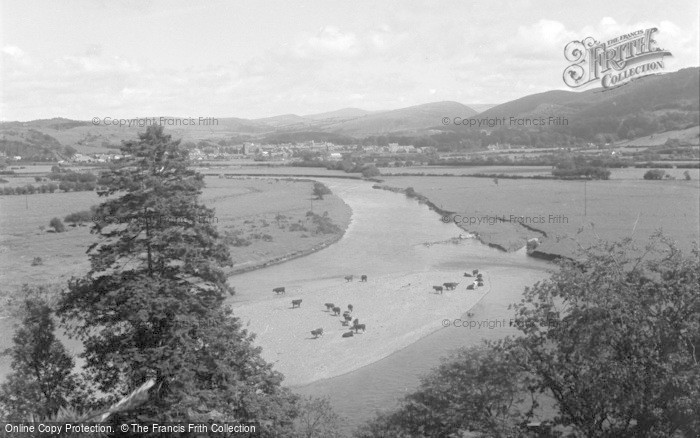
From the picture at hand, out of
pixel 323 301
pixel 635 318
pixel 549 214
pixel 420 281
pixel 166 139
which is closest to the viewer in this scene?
pixel 635 318

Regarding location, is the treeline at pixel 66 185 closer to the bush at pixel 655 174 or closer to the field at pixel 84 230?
the field at pixel 84 230

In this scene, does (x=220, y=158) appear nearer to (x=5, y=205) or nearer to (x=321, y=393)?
(x=5, y=205)

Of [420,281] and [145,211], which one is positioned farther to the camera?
[420,281]

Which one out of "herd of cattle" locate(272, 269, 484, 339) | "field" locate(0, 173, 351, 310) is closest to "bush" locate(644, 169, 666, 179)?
"field" locate(0, 173, 351, 310)

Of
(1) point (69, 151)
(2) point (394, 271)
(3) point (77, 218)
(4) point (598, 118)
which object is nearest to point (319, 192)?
(3) point (77, 218)

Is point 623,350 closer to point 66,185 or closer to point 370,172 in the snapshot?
point 66,185

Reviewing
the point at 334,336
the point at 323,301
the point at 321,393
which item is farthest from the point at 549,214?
the point at 321,393

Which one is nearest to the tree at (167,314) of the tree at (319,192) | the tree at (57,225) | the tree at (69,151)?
the tree at (57,225)
